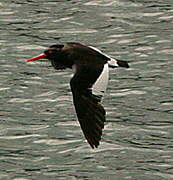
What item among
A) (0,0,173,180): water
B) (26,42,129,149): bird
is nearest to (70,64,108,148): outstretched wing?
(26,42,129,149): bird

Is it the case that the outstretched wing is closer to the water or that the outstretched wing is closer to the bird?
the bird

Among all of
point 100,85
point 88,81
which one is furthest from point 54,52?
point 100,85

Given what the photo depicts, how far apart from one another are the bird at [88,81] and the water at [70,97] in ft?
6.21

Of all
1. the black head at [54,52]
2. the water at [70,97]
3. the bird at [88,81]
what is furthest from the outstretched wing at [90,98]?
the water at [70,97]

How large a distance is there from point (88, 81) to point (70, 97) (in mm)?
4694

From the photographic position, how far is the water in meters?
14.7

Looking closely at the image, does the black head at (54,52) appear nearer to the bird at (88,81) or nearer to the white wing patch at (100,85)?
the bird at (88,81)

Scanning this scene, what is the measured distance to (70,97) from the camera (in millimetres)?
17344

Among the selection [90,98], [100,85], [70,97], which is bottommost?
[70,97]

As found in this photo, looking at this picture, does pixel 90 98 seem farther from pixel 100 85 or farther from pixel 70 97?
pixel 70 97

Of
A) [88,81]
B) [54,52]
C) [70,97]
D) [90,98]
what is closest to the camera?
[90,98]

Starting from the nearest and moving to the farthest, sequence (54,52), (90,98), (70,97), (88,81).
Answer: (90,98) < (88,81) < (54,52) < (70,97)

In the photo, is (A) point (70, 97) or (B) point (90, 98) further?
(A) point (70, 97)

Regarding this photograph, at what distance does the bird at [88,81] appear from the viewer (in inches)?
486
